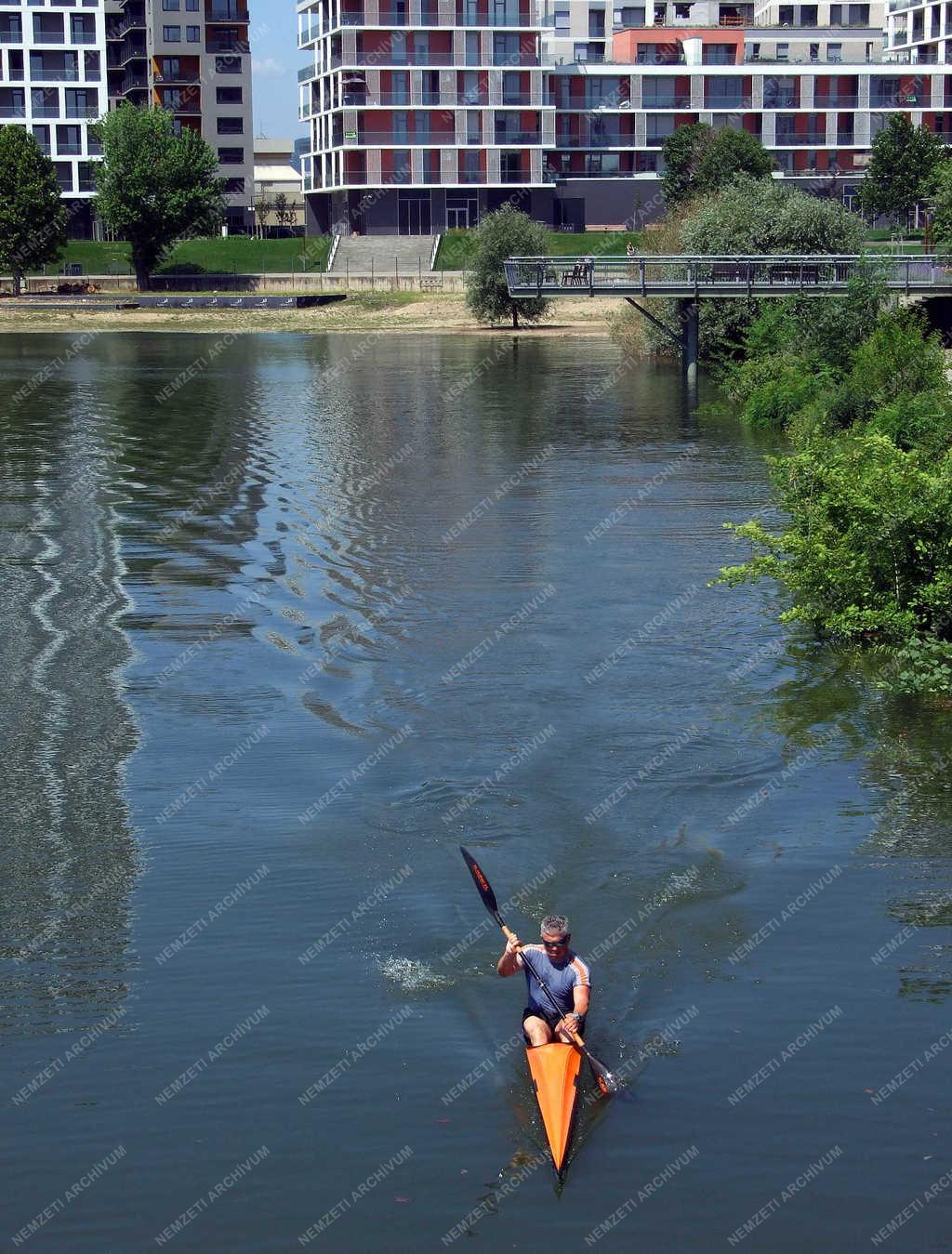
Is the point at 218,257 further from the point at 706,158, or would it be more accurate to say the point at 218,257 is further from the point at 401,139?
the point at 706,158

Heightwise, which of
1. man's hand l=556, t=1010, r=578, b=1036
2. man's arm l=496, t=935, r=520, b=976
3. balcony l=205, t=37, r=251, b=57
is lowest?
man's hand l=556, t=1010, r=578, b=1036

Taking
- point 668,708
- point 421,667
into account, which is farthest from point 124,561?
point 668,708

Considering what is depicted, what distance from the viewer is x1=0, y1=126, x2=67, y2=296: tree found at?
90.2 m

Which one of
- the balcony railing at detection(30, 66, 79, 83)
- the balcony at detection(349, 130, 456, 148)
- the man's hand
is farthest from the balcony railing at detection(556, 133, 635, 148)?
the man's hand

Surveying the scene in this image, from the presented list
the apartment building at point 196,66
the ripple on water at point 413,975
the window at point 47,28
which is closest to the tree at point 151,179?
the window at point 47,28

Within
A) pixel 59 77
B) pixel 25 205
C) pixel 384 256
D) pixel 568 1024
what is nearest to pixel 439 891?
pixel 568 1024

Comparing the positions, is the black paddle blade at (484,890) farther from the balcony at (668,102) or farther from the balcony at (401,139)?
the balcony at (668,102)

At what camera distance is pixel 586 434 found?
42.8 m

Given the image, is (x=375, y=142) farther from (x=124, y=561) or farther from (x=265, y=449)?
(x=124, y=561)

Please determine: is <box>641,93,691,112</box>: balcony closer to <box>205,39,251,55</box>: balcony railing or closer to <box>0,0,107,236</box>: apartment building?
<box>205,39,251,55</box>: balcony railing

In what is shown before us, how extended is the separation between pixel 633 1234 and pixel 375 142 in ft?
308

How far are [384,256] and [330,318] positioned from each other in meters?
14.6

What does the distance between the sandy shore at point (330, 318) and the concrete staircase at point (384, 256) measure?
7869mm

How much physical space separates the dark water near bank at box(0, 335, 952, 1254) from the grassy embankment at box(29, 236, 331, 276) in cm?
7049
